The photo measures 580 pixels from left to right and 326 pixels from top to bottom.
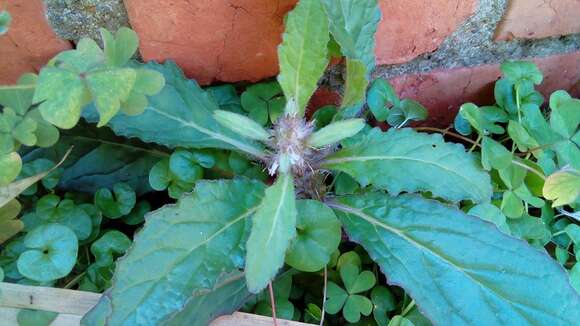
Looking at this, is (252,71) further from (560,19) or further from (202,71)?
(560,19)

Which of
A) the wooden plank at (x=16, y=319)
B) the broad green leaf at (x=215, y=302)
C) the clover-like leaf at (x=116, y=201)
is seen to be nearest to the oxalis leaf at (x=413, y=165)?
the broad green leaf at (x=215, y=302)

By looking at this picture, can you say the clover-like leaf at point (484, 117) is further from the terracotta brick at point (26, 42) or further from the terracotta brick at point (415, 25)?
the terracotta brick at point (26, 42)

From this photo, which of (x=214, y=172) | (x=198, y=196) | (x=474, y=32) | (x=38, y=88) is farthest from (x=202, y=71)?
(x=474, y=32)

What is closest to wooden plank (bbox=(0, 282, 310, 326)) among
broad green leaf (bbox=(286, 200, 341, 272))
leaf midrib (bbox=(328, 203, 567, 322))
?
broad green leaf (bbox=(286, 200, 341, 272))

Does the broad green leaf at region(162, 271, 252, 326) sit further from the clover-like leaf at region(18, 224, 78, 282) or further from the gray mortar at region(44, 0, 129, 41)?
the gray mortar at region(44, 0, 129, 41)

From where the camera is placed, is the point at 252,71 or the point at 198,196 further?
the point at 252,71

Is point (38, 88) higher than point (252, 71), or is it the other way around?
point (38, 88)

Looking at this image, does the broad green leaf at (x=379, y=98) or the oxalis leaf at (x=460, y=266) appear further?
the broad green leaf at (x=379, y=98)
